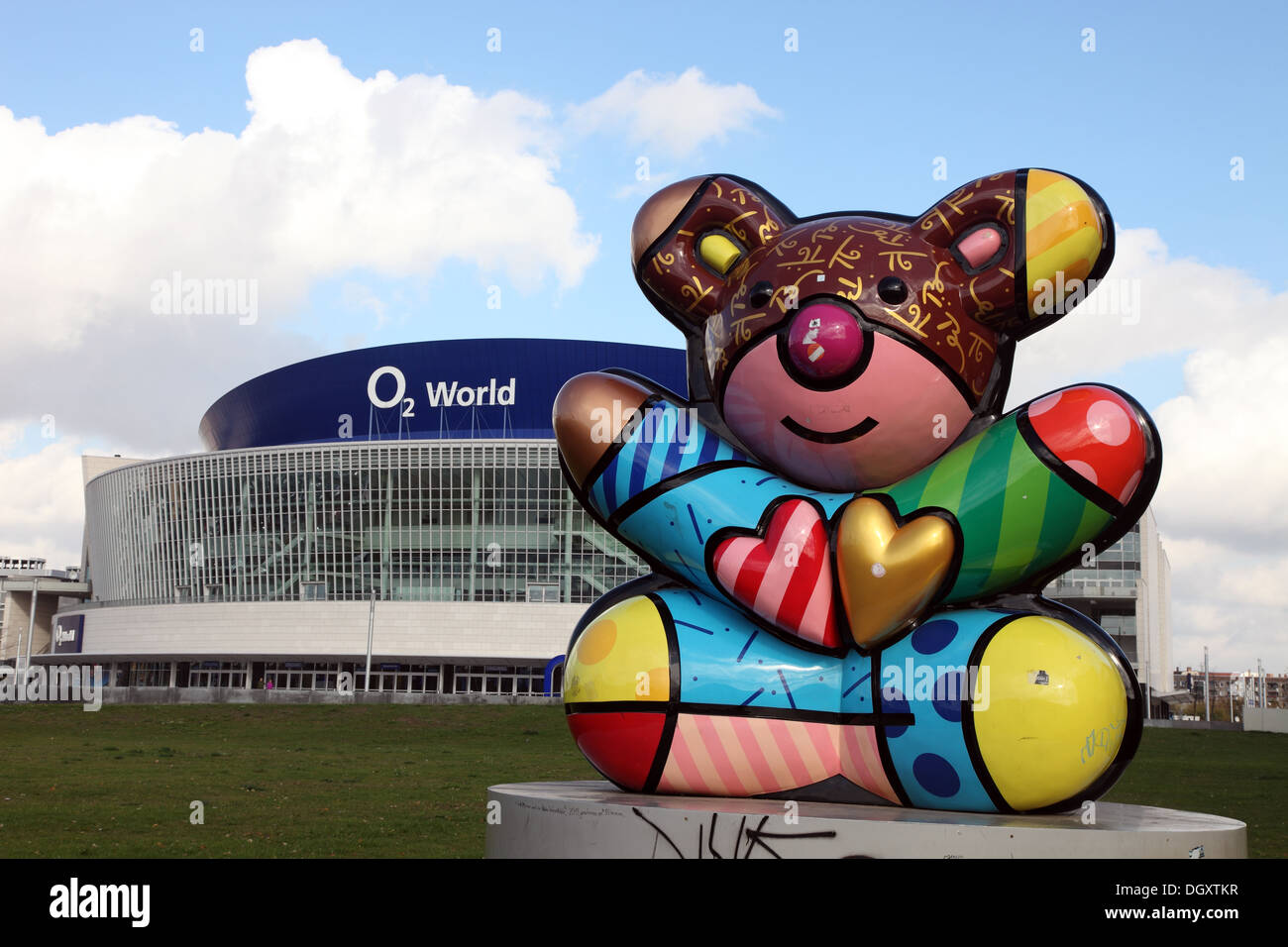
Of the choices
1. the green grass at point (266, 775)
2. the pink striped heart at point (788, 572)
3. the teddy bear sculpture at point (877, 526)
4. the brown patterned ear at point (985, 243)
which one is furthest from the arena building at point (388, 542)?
the brown patterned ear at point (985, 243)

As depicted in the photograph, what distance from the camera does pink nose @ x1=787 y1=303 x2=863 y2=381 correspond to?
7699 mm

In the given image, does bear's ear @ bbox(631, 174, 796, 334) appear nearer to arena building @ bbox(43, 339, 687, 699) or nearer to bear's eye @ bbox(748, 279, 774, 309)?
bear's eye @ bbox(748, 279, 774, 309)

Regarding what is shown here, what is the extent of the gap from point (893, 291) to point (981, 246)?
715 millimetres

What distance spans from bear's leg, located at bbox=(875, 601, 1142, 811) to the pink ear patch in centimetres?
229

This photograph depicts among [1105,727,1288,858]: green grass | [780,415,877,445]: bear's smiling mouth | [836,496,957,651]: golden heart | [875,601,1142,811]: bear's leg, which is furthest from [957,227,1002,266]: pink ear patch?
[1105,727,1288,858]: green grass

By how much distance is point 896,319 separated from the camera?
7746mm

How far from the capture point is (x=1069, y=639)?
730 centimetres

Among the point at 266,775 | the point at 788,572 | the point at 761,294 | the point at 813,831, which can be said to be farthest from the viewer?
the point at 266,775

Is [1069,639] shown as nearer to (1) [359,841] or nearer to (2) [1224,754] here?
(1) [359,841]

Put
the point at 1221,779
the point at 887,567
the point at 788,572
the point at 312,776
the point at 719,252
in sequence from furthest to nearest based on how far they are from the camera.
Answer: the point at 1221,779 < the point at 312,776 < the point at 719,252 < the point at 788,572 < the point at 887,567

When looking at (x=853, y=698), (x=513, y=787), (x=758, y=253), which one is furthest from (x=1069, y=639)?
(x=513, y=787)

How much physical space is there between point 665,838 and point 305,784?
15.1 meters

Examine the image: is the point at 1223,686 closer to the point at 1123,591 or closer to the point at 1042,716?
the point at 1123,591

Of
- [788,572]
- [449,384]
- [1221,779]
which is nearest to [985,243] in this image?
[788,572]
